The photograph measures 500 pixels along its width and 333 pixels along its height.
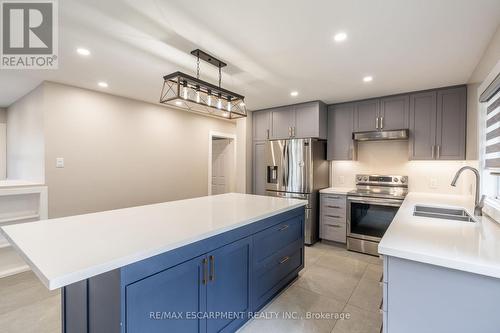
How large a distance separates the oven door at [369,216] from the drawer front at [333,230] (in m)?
0.12

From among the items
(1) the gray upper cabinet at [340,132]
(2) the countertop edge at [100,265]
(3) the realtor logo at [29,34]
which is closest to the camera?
(2) the countertop edge at [100,265]

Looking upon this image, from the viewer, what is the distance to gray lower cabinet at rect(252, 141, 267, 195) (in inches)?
177

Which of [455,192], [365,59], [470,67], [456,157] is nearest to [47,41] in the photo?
[365,59]

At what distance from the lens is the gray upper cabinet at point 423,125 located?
325 cm

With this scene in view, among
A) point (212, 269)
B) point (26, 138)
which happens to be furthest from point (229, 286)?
point (26, 138)

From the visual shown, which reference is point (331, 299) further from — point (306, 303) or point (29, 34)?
point (29, 34)

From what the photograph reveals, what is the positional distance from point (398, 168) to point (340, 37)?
2.59 m

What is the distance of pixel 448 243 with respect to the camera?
Result: 4.11 feet

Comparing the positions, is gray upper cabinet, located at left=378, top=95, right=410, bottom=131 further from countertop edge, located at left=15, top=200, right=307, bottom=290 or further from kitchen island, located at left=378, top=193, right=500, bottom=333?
countertop edge, located at left=15, top=200, right=307, bottom=290

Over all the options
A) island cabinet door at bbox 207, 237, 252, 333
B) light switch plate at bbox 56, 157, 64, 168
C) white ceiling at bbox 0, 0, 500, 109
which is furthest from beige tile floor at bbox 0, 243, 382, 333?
white ceiling at bbox 0, 0, 500, 109

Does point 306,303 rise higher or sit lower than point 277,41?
lower

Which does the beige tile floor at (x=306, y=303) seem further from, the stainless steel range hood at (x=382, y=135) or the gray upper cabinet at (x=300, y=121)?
the gray upper cabinet at (x=300, y=121)

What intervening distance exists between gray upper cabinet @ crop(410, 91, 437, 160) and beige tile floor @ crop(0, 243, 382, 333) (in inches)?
65.7

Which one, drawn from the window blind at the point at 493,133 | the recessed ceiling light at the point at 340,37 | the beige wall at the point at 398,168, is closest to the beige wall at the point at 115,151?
the beige wall at the point at 398,168
